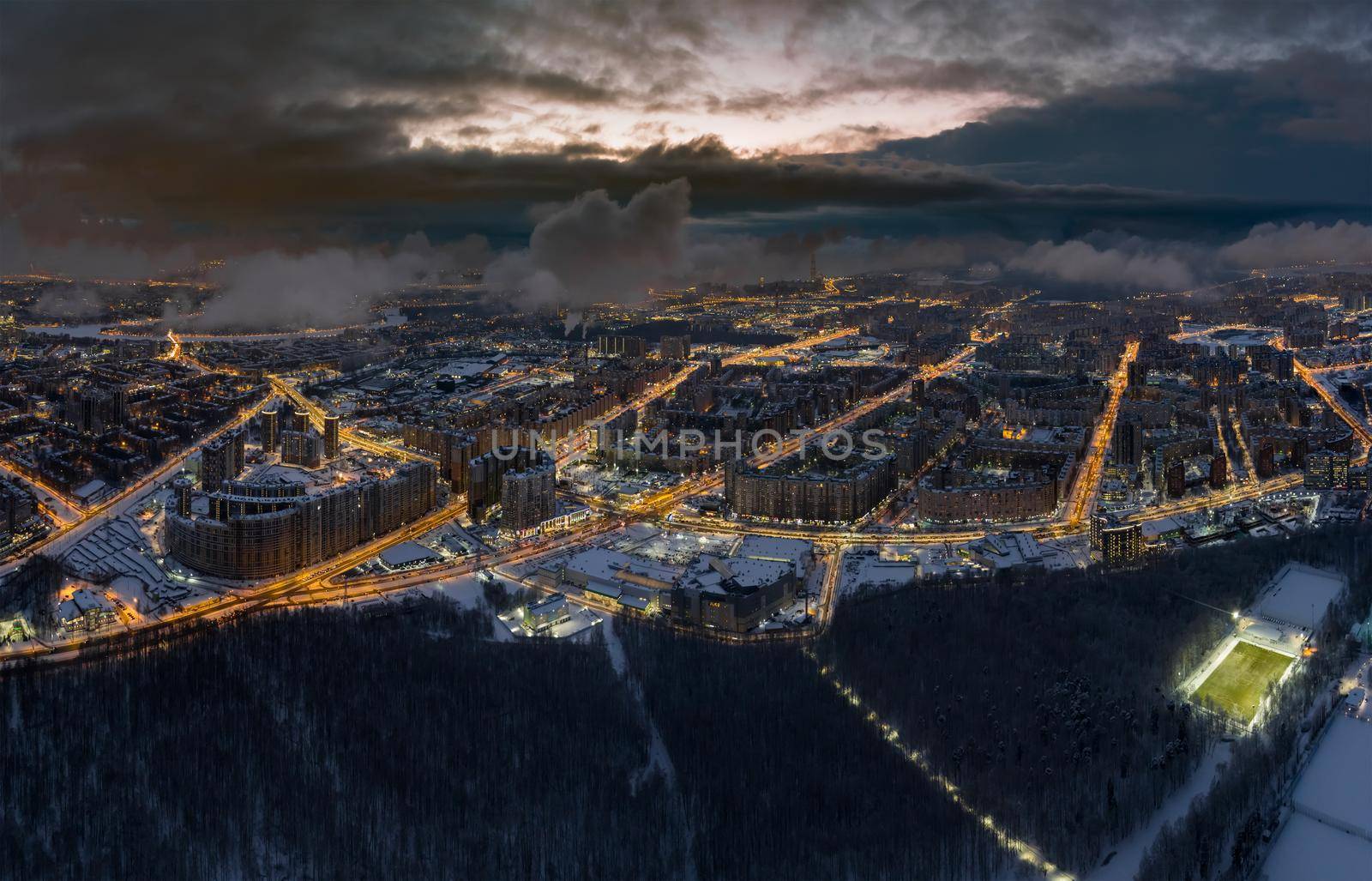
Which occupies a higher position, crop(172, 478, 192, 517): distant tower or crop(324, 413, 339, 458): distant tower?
crop(324, 413, 339, 458): distant tower

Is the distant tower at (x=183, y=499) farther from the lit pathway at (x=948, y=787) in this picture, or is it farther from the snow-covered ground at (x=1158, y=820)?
the snow-covered ground at (x=1158, y=820)

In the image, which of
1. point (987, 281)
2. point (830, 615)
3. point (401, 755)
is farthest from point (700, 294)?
point (401, 755)

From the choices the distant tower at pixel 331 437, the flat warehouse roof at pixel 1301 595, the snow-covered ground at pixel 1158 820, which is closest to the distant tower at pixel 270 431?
the distant tower at pixel 331 437

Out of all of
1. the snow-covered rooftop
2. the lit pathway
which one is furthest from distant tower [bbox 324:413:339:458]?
the snow-covered rooftop

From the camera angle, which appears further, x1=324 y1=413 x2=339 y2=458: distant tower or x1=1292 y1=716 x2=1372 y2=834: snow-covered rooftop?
x1=324 y1=413 x2=339 y2=458: distant tower

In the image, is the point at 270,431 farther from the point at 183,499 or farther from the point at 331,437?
the point at 183,499

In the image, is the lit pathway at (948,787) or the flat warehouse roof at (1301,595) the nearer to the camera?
the lit pathway at (948,787)

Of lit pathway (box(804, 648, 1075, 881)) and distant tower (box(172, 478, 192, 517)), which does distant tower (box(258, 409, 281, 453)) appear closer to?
distant tower (box(172, 478, 192, 517))

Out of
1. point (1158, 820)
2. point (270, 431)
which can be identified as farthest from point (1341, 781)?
point (270, 431)
